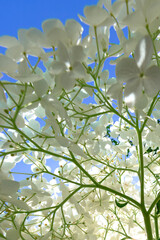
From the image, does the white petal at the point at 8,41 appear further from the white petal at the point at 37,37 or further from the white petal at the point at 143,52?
the white petal at the point at 143,52

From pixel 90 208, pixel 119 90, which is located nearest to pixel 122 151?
pixel 90 208

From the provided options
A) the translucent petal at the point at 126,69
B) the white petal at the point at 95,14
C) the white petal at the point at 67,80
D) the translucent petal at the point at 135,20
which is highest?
the white petal at the point at 95,14

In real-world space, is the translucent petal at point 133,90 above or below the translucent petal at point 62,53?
below

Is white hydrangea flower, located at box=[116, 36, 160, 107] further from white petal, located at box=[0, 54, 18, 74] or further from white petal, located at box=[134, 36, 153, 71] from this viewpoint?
white petal, located at box=[0, 54, 18, 74]

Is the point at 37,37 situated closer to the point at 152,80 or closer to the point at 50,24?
the point at 50,24

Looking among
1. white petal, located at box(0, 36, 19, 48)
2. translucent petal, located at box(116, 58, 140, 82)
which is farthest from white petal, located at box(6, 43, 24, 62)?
translucent petal, located at box(116, 58, 140, 82)

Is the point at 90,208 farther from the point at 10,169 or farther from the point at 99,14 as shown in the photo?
the point at 99,14

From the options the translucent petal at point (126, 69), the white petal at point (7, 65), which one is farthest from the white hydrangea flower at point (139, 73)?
the white petal at point (7, 65)

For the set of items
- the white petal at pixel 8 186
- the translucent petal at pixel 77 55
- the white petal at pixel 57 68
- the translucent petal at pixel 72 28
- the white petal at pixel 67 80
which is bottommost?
Result: the white petal at pixel 8 186

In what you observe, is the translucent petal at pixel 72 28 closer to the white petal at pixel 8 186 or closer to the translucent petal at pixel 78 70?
the translucent petal at pixel 78 70
